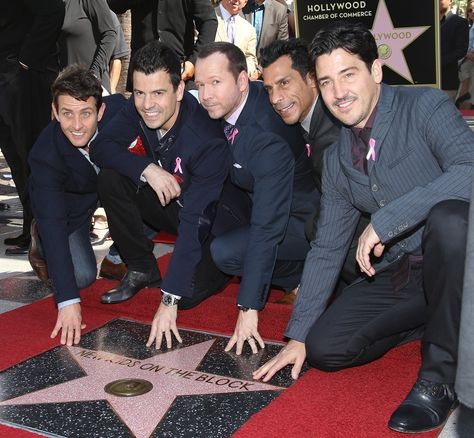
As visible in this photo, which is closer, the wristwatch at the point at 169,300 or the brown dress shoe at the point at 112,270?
the wristwatch at the point at 169,300

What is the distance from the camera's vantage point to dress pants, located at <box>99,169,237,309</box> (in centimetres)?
→ 334

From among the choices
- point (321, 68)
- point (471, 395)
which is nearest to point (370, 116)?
point (321, 68)

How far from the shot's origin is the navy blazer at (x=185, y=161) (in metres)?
3.01

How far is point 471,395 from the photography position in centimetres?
127

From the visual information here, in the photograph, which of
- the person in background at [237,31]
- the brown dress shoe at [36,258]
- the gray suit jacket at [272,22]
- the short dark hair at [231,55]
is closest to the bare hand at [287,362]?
the short dark hair at [231,55]

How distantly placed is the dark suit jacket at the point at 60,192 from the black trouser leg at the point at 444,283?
4.94ft

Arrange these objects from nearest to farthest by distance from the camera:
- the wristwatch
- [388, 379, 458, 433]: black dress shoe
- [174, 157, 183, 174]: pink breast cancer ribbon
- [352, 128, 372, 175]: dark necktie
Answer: [388, 379, 458, 433]: black dress shoe → [352, 128, 372, 175]: dark necktie → the wristwatch → [174, 157, 183, 174]: pink breast cancer ribbon

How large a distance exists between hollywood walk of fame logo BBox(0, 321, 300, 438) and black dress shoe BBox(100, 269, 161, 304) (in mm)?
461

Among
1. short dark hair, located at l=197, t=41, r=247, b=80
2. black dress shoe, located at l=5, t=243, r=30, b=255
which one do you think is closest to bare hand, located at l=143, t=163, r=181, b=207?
short dark hair, located at l=197, t=41, r=247, b=80

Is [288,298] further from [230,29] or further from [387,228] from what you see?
[230,29]

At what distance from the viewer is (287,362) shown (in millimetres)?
2646

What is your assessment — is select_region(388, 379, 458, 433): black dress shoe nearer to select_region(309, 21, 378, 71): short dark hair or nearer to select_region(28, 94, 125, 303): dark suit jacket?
select_region(309, 21, 378, 71): short dark hair

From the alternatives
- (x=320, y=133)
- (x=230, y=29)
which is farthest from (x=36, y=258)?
(x=230, y=29)

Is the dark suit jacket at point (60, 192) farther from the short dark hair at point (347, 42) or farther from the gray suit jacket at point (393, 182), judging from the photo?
the short dark hair at point (347, 42)
